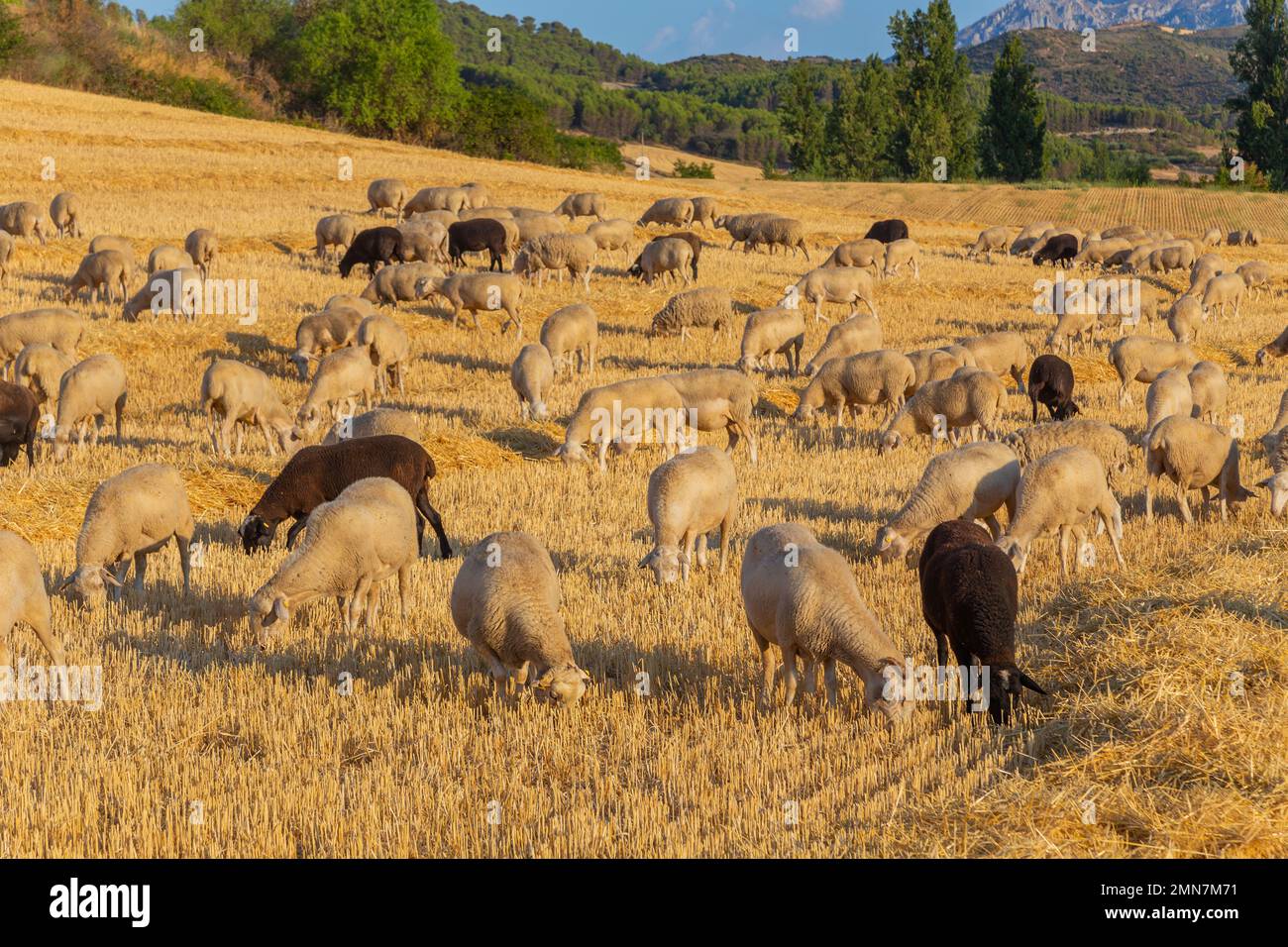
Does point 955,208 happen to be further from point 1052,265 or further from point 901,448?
point 901,448

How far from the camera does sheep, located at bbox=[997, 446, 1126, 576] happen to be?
1150 cm

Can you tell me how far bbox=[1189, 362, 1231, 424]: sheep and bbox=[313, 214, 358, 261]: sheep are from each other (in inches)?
797

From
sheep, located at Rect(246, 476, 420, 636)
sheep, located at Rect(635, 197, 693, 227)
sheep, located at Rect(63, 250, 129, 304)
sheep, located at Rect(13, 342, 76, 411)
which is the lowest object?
sheep, located at Rect(246, 476, 420, 636)

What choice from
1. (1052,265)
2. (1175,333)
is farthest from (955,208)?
(1175,333)

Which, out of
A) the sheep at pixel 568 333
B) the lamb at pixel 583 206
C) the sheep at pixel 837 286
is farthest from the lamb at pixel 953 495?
the lamb at pixel 583 206

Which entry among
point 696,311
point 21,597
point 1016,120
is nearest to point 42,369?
point 21,597

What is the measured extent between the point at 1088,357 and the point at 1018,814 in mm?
19714

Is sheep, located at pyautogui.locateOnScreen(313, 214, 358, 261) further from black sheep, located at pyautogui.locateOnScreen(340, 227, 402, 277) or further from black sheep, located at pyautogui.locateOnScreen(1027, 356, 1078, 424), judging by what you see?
black sheep, located at pyautogui.locateOnScreen(1027, 356, 1078, 424)

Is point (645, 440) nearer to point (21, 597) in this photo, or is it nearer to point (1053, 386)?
point (1053, 386)

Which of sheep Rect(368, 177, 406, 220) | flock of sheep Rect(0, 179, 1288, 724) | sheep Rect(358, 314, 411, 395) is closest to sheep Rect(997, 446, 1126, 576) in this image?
→ flock of sheep Rect(0, 179, 1288, 724)

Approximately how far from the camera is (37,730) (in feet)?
25.9

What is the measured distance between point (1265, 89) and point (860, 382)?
2686 inches

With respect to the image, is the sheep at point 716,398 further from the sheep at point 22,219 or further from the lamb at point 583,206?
the lamb at point 583,206
